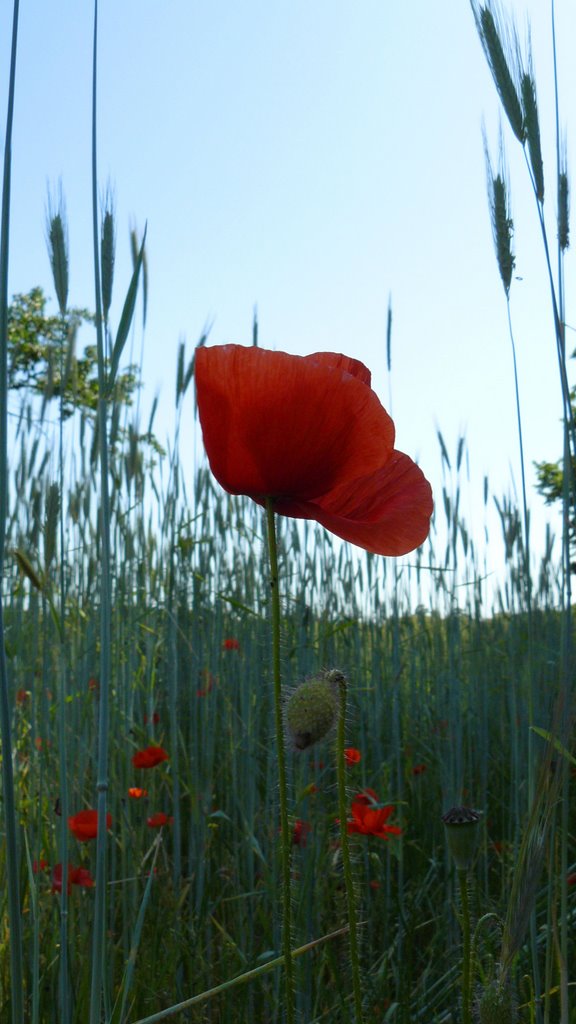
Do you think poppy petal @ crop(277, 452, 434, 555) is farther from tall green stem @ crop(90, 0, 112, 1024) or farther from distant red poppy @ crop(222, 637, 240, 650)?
distant red poppy @ crop(222, 637, 240, 650)

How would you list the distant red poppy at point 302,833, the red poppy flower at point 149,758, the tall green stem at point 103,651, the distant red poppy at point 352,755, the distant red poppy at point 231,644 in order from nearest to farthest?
the tall green stem at point 103,651, the distant red poppy at point 352,755, the distant red poppy at point 302,833, the red poppy flower at point 149,758, the distant red poppy at point 231,644

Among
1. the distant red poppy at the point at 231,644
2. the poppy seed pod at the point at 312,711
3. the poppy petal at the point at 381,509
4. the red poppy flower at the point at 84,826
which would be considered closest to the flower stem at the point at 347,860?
the poppy seed pod at the point at 312,711

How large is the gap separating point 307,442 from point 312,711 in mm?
168

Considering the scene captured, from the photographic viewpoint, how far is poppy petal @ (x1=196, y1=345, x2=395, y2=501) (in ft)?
1.79

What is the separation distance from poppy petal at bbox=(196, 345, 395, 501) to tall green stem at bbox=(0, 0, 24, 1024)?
14 centimetres

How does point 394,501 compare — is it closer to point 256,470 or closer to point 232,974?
point 256,470

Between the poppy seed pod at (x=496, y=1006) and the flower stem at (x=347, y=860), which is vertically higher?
the flower stem at (x=347, y=860)

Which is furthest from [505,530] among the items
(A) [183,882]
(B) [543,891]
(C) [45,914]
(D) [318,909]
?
(C) [45,914]

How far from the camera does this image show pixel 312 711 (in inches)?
20.5

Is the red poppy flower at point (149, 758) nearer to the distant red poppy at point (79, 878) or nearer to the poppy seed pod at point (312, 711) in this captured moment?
the distant red poppy at point (79, 878)

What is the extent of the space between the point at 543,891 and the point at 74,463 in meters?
1.12

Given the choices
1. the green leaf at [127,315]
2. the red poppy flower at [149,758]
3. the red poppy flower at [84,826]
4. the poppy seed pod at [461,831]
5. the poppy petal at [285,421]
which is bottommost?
the red poppy flower at [84,826]

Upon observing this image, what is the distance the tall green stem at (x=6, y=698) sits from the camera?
0.44 m

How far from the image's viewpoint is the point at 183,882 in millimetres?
1486
